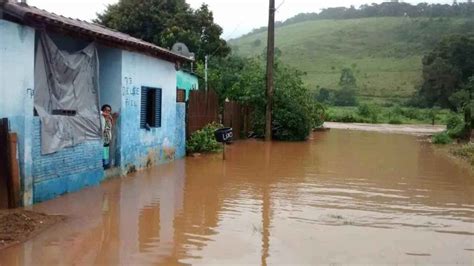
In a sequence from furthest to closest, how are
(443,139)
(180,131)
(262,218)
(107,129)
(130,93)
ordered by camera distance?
(443,139)
(180,131)
(130,93)
(107,129)
(262,218)

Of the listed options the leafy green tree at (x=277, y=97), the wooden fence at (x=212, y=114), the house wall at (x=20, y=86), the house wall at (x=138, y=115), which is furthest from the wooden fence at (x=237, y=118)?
the house wall at (x=20, y=86)

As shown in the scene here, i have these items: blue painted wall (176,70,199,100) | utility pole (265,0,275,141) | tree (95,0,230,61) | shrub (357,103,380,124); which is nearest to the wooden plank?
blue painted wall (176,70,199,100)

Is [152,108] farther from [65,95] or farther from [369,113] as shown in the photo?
[369,113]

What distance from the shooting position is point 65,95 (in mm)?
11266

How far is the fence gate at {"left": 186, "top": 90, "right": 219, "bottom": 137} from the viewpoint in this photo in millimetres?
19281

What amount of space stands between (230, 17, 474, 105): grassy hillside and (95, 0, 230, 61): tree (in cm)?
4501

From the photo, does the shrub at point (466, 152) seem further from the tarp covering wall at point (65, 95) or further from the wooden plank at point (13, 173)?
the wooden plank at point (13, 173)

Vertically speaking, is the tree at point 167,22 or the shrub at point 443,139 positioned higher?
the tree at point 167,22

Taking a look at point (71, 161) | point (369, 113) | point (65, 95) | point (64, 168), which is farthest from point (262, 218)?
point (369, 113)

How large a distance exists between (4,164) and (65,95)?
104 inches

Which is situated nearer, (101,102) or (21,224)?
(21,224)

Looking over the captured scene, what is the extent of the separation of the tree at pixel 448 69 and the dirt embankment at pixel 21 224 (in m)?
57.7

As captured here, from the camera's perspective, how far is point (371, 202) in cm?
1100

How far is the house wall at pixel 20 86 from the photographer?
9.10 metres
